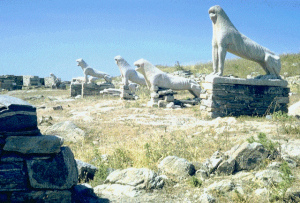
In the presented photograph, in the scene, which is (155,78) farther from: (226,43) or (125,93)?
(226,43)

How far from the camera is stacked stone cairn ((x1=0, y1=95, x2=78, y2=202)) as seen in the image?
288 centimetres

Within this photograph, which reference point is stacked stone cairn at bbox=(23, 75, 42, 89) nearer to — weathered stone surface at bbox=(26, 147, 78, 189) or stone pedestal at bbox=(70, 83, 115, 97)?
stone pedestal at bbox=(70, 83, 115, 97)

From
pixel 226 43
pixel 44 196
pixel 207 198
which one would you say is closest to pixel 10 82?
pixel 226 43

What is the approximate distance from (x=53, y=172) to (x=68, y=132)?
4.66 metres

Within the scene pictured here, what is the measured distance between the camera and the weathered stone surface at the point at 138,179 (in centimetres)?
373

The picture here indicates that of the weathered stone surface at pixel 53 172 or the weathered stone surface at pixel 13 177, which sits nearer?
the weathered stone surface at pixel 13 177

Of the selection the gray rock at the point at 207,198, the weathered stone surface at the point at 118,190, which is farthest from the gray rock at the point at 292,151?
the weathered stone surface at the point at 118,190

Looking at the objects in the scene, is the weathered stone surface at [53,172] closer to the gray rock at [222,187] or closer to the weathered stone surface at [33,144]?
the weathered stone surface at [33,144]

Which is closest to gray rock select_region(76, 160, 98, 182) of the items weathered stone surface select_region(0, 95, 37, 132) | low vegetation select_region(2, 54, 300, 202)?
low vegetation select_region(2, 54, 300, 202)

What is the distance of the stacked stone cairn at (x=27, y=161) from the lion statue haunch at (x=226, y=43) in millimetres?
6660

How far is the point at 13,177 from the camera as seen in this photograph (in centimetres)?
288

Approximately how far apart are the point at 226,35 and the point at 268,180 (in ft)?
19.3

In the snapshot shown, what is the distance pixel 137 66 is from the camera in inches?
492

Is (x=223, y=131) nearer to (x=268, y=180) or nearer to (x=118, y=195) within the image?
(x=268, y=180)
